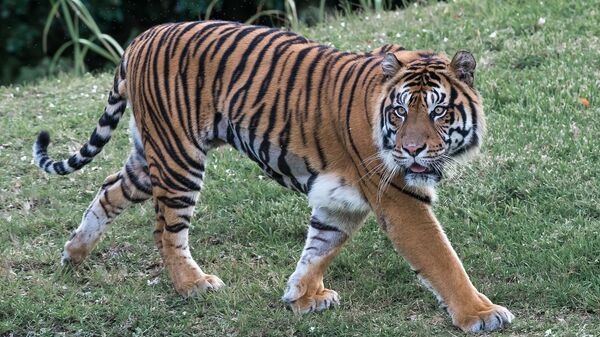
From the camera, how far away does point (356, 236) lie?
6395mm

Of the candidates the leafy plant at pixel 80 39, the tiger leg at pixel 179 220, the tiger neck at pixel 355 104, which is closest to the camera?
the tiger neck at pixel 355 104

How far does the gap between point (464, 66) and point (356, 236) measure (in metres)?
1.61

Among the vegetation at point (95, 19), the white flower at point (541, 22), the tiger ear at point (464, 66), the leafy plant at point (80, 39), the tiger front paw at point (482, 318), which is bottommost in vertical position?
the vegetation at point (95, 19)

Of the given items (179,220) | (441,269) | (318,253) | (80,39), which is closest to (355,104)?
(318,253)

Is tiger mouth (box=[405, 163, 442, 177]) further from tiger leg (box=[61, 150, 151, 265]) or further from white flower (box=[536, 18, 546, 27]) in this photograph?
white flower (box=[536, 18, 546, 27])

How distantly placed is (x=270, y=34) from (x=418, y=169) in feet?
4.24

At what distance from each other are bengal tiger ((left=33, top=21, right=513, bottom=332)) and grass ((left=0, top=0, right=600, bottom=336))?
22 centimetres

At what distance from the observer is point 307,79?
561 centimetres

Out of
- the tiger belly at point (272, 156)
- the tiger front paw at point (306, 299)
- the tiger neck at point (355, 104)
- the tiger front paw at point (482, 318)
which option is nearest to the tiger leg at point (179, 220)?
the tiger belly at point (272, 156)

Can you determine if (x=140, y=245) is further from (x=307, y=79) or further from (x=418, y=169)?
(x=418, y=169)

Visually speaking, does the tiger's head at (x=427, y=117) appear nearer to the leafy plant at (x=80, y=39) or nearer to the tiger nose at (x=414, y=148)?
the tiger nose at (x=414, y=148)

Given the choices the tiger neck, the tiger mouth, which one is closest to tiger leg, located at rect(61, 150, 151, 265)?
the tiger neck

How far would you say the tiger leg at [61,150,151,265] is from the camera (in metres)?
6.20

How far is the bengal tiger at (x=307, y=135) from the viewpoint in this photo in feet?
16.8
